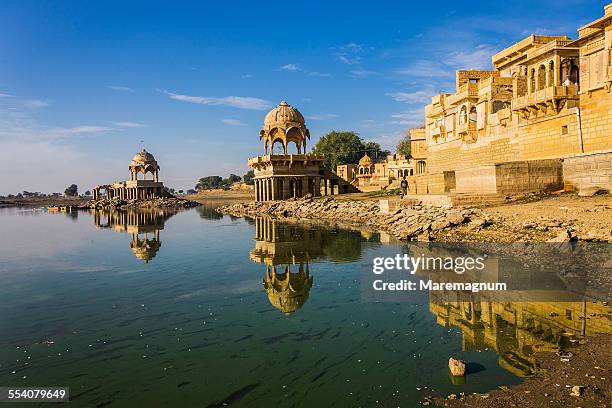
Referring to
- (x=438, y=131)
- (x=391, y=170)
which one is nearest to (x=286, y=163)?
(x=438, y=131)

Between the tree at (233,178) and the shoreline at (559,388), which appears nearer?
the shoreline at (559,388)

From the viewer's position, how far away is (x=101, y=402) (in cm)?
597

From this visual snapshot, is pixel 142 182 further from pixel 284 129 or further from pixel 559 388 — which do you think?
pixel 559 388

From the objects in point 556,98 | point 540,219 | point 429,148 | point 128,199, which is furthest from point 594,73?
point 128,199

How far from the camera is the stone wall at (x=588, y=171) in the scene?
16578 mm

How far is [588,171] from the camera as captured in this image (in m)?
17.5

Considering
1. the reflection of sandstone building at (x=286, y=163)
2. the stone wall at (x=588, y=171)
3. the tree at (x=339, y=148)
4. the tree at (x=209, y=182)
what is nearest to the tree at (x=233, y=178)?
the tree at (x=209, y=182)

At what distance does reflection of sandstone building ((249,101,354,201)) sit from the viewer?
44.2 metres

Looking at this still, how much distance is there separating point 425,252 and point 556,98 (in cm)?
1195

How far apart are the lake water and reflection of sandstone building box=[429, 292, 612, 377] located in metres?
0.03

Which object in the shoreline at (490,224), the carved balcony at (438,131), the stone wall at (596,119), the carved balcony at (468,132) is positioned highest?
the carved balcony at (438,131)

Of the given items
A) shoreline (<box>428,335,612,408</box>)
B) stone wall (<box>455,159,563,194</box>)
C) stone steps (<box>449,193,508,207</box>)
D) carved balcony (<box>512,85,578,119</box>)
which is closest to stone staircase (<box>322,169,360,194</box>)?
carved balcony (<box>512,85,578,119</box>)

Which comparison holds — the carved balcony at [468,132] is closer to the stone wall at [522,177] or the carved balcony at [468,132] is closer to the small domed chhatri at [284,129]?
the stone wall at [522,177]

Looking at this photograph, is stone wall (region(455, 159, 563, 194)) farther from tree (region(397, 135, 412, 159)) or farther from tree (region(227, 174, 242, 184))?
tree (region(227, 174, 242, 184))
